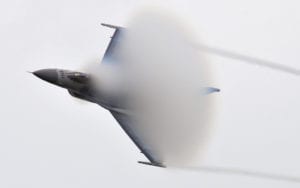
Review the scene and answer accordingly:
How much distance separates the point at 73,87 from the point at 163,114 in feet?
33.9

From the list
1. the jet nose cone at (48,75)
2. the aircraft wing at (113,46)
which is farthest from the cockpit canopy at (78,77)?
the aircraft wing at (113,46)

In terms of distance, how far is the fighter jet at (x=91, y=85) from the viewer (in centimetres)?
12356

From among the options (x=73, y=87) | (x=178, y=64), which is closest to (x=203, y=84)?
(x=178, y=64)

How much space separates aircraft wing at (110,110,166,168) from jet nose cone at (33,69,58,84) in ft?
25.9

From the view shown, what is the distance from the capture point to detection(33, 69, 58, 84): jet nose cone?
12300 cm

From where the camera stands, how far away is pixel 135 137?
132m

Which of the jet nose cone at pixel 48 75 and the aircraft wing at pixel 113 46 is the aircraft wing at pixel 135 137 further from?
the jet nose cone at pixel 48 75

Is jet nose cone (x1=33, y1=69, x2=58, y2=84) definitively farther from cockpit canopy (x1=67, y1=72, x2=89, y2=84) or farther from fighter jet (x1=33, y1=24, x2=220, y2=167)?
cockpit canopy (x1=67, y1=72, x2=89, y2=84)

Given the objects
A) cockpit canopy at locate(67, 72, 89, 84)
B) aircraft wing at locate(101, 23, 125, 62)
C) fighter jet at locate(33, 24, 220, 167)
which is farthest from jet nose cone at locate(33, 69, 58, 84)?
aircraft wing at locate(101, 23, 125, 62)

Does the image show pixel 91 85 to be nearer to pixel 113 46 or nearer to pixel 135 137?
pixel 113 46

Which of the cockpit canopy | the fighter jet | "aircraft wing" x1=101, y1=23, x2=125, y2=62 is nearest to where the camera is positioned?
the fighter jet

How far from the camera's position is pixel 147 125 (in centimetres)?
13138

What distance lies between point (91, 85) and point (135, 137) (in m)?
8.88

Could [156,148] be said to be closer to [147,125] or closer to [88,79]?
[147,125]
